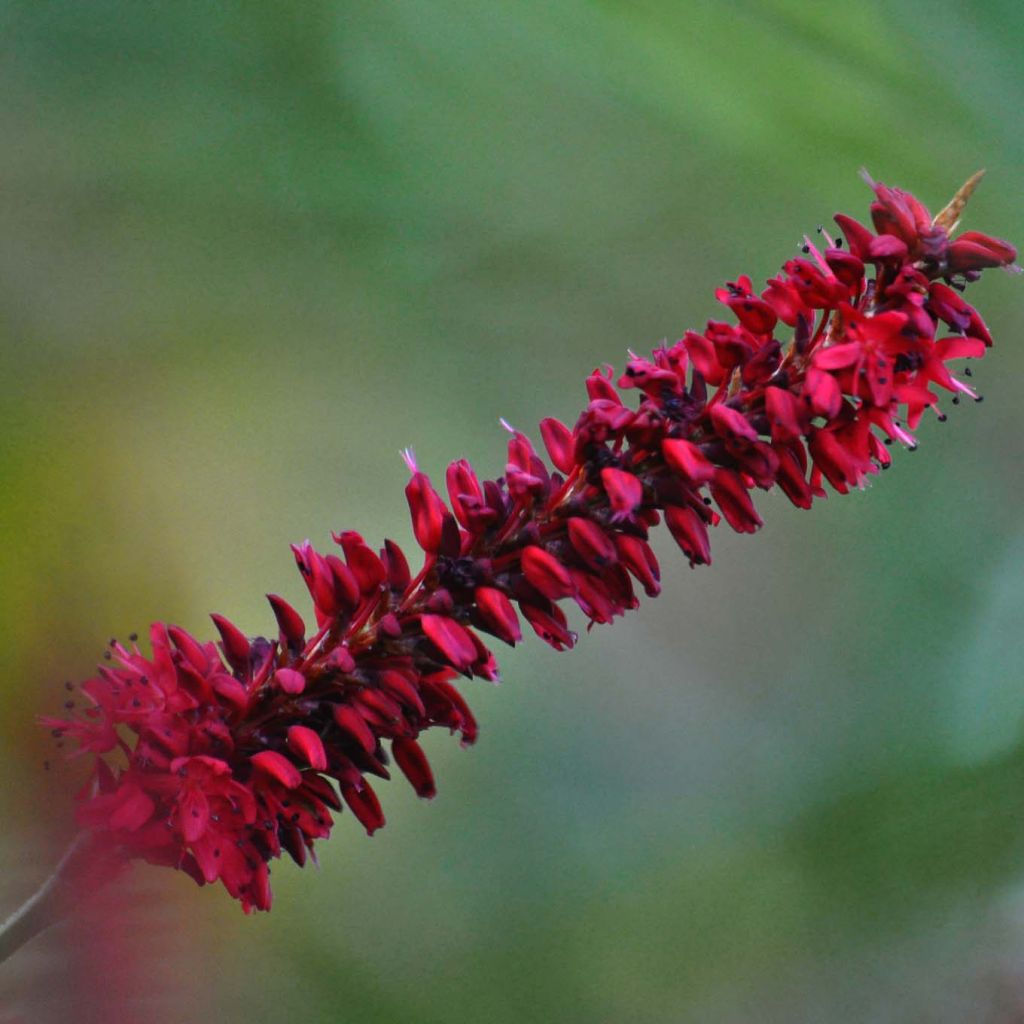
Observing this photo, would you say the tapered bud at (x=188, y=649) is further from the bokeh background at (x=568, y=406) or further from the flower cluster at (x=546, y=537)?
the bokeh background at (x=568, y=406)

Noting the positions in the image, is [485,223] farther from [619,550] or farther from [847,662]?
[619,550]

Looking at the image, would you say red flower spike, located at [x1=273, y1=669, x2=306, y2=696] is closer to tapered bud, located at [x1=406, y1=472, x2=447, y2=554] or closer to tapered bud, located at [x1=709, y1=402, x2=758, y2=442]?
tapered bud, located at [x1=406, y1=472, x2=447, y2=554]

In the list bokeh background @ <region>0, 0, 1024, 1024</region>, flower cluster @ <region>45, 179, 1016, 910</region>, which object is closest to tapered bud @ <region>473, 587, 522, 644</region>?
flower cluster @ <region>45, 179, 1016, 910</region>

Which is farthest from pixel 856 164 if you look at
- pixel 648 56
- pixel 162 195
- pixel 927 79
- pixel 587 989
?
pixel 587 989

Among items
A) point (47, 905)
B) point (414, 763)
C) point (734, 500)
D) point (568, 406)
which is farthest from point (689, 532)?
point (568, 406)

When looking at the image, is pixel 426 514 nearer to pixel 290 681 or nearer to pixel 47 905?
pixel 290 681

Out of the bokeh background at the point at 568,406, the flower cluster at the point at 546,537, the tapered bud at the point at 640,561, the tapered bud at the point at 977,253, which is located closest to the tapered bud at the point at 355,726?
the flower cluster at the point at 546,537

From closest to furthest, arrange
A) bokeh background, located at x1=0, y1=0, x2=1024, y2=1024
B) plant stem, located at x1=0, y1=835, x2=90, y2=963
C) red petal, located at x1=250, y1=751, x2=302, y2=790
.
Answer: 1. plant stem, located at x1=0, y1=835, x2=90, y2=963
2. red petal, located at x1=250, y1=751, x2=302, y2=790
3. bokeh background, located at x1=0, y1=0, x2=1024, y2=1024
